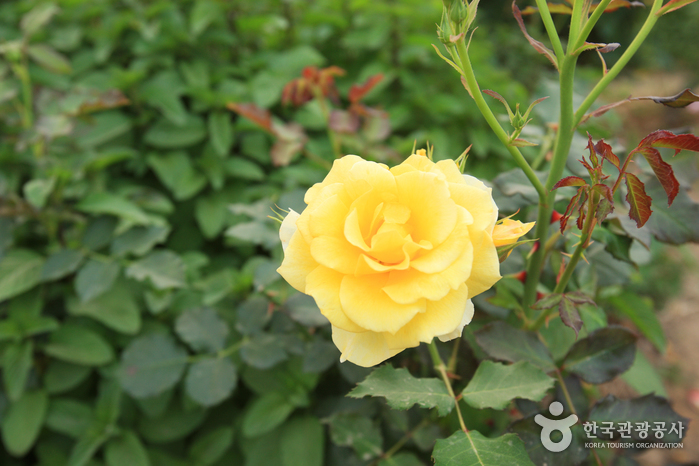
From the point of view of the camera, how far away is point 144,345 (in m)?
0.90

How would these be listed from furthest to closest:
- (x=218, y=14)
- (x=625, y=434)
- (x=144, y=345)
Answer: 1. (x=218, y=14)
2. (x=144, y=345)
3. (x=625, y=434)

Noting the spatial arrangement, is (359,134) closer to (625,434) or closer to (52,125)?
(52,125)

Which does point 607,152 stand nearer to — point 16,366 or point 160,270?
point 160,270

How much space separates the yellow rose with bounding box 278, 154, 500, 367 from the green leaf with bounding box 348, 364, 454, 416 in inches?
3.0

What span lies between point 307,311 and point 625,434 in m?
0.49

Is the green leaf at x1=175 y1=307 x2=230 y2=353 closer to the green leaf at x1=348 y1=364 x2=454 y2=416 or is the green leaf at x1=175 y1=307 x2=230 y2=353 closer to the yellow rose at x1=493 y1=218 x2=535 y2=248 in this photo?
the green leaf at x1=348 y1=364 x2=454 y2=416

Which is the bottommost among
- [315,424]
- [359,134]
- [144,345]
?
[315,424]

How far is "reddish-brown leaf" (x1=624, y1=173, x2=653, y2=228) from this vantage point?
0.45m

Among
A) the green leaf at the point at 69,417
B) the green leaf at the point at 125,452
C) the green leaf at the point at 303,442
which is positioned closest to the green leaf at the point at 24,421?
the green leaf at the point at 69,417

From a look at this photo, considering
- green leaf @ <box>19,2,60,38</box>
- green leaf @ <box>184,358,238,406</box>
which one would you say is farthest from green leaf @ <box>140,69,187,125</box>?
green leaf @ <box>184,358,238,406</box>

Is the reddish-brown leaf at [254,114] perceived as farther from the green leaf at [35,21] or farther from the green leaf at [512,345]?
the green leaf at [512,345]

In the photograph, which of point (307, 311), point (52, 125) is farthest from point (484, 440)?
point (52, 125)

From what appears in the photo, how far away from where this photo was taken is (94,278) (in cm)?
93

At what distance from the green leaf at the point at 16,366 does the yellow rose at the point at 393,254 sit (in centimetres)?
86
